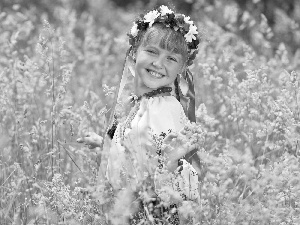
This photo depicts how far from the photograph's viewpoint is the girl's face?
3.35 m

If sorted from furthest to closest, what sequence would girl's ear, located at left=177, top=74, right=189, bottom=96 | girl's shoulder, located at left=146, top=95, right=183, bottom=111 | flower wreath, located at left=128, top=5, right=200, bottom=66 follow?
girl's ear, located at left=177, top=74, right=189, bottom=96 → flower wreath, located at left=128, top=5, right=200, bottom=66 → girl's shoulder, located at left=146, top=95, right=183, bottom=111

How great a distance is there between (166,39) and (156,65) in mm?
121

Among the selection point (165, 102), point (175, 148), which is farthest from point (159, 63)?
point (175, 148)

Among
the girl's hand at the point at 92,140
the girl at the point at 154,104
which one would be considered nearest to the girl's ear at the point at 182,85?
the girl at the point at 154,104

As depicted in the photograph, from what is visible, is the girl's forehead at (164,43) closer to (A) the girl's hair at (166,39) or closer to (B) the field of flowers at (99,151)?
(A) the girl's hair at (166,39)

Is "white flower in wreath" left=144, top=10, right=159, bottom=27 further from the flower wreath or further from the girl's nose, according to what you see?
the girl's nose

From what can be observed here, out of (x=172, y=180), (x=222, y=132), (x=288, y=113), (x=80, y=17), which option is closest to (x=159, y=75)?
(x=288, y=113)

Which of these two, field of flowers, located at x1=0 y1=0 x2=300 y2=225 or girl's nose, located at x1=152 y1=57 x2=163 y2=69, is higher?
girl's nose, located at x1=152 y1=57 x2=163 y2=69

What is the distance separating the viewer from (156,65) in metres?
3.34

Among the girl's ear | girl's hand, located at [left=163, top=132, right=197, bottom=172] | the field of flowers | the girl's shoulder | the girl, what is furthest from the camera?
the girl's ear

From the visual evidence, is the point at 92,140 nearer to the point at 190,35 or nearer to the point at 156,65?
the point at 156,65

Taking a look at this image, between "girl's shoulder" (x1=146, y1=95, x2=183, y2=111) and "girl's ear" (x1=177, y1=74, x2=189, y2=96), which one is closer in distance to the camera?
"girl's shoulder" (x1=146, y1=95, x2=183, y2=111)

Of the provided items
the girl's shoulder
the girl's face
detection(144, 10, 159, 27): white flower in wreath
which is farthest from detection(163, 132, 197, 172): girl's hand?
detection(144, 10, 159, 27): white flower in wreath

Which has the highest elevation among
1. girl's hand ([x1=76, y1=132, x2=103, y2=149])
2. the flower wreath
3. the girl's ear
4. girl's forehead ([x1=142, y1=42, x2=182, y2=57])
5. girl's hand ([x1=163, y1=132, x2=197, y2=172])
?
the flower wreath
